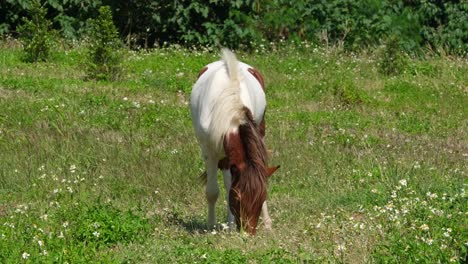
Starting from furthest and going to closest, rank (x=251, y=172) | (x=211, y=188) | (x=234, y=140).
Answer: (x=211, y=188) → (x=234, y=140) → (x=251, y=172)

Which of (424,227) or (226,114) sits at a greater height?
(424,227)

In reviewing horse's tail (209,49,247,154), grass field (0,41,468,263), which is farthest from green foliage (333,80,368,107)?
horse's tail (209,49,247,154)

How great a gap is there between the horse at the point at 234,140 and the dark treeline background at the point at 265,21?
11.3 metres

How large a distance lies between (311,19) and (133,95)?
7.76 m

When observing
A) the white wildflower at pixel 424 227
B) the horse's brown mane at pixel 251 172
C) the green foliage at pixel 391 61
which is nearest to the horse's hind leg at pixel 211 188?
the horse's brown mane at pixel 251 172

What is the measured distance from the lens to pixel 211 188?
974 centimetres

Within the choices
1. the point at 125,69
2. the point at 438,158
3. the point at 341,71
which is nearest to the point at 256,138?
the point at 438,158

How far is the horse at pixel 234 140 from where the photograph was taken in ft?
28.9

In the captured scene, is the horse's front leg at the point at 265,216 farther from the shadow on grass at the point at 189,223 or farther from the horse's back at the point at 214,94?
the horse's back at the point at 214,94

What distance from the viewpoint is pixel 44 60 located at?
19.0 m

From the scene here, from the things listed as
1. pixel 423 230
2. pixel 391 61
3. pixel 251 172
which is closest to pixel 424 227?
pixel 423 230

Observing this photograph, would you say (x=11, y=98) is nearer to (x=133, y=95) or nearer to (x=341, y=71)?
(x=133, y=95)

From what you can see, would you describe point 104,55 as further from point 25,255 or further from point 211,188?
point 25,255

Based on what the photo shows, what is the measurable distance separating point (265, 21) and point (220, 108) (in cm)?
1306
